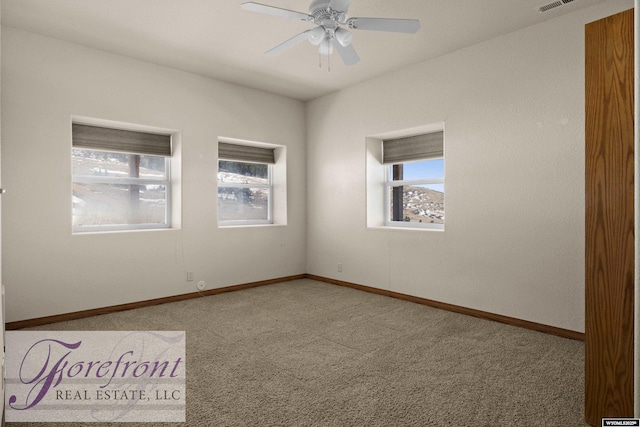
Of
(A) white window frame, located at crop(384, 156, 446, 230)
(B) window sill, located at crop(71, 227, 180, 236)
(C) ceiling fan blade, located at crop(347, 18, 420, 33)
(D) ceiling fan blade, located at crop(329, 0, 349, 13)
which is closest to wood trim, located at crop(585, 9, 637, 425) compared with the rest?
(C) ceiling fan blade, located at crop(347, 18, 420, 33)

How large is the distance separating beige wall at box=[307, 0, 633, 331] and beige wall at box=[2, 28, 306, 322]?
1.54 meters

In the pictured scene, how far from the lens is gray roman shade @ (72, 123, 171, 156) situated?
389 cm

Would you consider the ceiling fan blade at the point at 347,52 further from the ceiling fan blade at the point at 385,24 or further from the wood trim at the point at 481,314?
the wood trim at the point at 481,314

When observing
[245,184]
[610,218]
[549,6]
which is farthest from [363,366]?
[245,184]

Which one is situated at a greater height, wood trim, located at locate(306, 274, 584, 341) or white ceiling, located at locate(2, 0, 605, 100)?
white ceiling, located at locate(2, 0, 605, 100)

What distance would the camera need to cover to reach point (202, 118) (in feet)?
15.0

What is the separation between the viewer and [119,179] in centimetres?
416

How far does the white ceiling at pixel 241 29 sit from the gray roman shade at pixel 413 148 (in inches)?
33.0

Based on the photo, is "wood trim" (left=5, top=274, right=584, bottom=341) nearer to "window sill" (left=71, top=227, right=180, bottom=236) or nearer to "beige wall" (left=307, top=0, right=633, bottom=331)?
"beige wall" (left=307, top=0, right=633, bottom=331)

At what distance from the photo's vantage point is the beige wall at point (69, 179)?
3.39 m

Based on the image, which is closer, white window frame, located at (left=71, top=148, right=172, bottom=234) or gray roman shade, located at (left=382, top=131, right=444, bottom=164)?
white window frame, located at (left=71, top=148, right=172, bottom=234)

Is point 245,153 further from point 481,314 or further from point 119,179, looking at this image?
point 481,314

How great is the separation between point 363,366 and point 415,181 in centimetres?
263

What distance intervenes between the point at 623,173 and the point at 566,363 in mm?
1510
